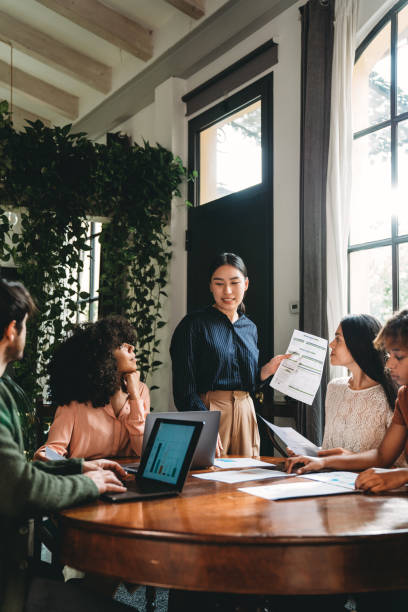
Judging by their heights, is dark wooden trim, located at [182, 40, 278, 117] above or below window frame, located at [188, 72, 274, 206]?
above

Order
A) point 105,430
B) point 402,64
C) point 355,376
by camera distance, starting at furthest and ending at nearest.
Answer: point 402,64
point 355,376
point 105,430

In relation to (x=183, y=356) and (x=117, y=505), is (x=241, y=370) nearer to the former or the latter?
(x=183, y=356)

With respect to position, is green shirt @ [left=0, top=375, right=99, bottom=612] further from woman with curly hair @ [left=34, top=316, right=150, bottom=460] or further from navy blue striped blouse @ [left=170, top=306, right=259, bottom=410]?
navy blue striped blouse @ [left=170, top=306, right=259, bottom=410]

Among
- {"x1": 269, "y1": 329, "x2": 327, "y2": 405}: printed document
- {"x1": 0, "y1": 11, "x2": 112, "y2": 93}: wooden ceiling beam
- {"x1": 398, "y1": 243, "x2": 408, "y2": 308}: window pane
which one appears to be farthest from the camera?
{"x1": 0, "y1": 11, "x2": 112, "y2": 93}: wooden ceiling beam

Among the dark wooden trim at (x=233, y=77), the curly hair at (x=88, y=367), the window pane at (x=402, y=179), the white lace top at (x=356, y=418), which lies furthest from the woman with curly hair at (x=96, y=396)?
the dark wooden trim at (x=233, y=77)

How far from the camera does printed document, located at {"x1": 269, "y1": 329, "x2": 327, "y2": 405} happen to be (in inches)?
103

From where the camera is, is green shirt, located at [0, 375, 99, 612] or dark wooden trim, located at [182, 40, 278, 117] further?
dark wooden trim, located at [182, 40, 278, 117]

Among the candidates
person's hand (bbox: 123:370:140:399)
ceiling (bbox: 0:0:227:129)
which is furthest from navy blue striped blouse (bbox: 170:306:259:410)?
ceiling (bbox: 0:0:227:129)

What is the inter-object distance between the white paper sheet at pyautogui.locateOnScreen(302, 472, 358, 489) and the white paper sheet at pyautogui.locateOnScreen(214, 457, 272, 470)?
0.26 metres

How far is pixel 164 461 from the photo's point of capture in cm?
157

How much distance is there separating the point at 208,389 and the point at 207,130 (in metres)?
2.51

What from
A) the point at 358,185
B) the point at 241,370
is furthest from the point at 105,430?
the point at 358,185

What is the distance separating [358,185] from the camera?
127 inches

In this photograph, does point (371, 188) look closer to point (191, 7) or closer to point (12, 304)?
point (191, 7)
